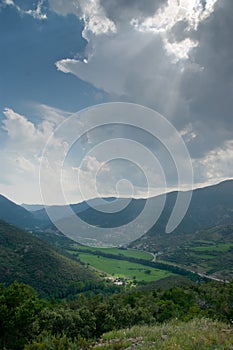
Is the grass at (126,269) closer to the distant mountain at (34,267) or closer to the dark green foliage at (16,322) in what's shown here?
the distant mountain at (34,267)

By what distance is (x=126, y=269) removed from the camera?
146m

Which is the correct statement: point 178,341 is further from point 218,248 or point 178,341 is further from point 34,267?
point 218,248

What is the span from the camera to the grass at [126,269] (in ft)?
407

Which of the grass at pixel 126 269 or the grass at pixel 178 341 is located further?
the grass at pixel 126 269

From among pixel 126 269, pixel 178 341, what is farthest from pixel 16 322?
pixel 126 269

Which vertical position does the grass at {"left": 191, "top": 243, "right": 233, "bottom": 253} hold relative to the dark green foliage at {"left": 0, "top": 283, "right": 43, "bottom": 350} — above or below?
above

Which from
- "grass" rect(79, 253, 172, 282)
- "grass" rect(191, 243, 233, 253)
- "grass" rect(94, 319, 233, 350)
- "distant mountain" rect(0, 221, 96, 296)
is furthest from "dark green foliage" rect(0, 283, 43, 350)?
"grass" rect(191, 243, 233, 253)

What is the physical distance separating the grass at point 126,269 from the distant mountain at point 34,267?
21913 mm

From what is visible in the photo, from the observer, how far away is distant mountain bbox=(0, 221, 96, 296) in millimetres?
90625

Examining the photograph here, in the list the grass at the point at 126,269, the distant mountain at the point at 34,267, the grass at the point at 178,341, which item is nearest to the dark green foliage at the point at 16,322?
the grass at the point at 178,341

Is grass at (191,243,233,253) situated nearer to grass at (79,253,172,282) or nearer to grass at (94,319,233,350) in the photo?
grass at (79,253,172,282)

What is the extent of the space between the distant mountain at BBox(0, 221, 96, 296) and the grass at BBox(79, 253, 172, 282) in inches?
863

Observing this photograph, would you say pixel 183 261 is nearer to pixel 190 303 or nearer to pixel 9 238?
pixel 9 238

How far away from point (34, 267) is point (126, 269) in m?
58.1
